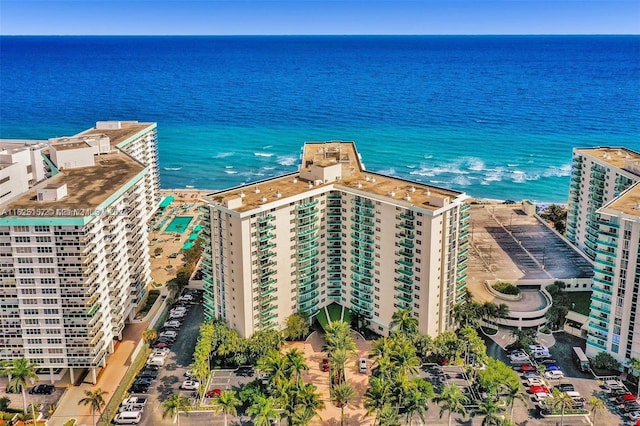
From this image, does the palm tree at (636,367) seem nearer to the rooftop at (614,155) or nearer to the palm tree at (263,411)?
the rooftop at (614,155)

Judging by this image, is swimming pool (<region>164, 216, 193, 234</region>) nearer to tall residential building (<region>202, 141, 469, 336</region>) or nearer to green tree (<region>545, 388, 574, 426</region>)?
tall residential building (<region>202, 141, 469, 336</region>)

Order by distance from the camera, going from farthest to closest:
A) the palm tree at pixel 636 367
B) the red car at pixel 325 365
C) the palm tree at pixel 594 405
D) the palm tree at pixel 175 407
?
1. the red car at pixel 325 365
2. the palm tree at pixel 636 367
3. the palm tree at pixel 594 405
4. the palm tree at pixel 175 407

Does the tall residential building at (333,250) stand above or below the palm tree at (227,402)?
above

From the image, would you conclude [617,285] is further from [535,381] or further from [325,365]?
[325,365]

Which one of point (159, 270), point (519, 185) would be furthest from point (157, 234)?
point (519, 185)

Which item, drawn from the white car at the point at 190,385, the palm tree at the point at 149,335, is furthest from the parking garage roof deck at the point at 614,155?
the palm tree at the point at 149,335

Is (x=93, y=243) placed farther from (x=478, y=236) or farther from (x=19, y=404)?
(x=478, y=236)
